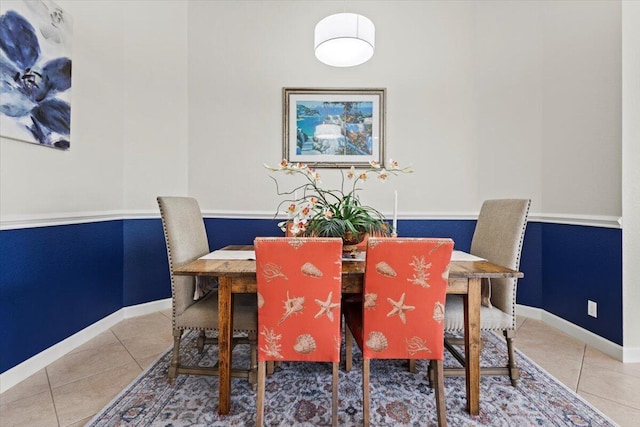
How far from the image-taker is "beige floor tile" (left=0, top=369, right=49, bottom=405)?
1.67m

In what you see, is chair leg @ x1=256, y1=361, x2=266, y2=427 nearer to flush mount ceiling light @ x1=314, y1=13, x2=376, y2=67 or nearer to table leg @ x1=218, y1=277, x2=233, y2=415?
table leg @ x1=218, y1=277, x2=233, y2=415

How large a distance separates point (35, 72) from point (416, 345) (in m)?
2.75

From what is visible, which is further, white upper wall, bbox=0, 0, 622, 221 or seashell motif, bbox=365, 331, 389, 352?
white upper wall, bbox=0, 0, 622, 221

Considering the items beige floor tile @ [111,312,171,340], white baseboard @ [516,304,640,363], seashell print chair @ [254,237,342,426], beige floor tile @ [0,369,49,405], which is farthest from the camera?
beige floor tile @ [111,312,171,340]

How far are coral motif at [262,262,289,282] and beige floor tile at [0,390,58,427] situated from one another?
1282mm

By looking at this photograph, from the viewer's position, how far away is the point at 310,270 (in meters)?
1.29

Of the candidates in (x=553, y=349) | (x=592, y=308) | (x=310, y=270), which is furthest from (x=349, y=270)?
(x=592, y=308)

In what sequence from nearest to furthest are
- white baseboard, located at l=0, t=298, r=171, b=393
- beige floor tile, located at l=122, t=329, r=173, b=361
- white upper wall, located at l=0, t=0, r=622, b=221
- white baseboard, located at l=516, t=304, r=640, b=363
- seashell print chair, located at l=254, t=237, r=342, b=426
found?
1. seashell print chair, located at l=254, t=237, r=342, b=426
2. white baseboard, located at l=0, t=298, r=171, b=393
3. white baseboard, located at l=516, t=304, r=640, b=363
4. beige floor tile, located at l=122, t=329, r=173, b=361
5. white upper wall, located at l=0, t=0, r=622, b=221

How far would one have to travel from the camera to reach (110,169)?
8.73 ft

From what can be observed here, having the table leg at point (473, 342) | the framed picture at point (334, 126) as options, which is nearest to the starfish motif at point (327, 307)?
the table leg at point (473, 342)

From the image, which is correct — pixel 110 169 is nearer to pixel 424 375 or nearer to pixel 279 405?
pixel 279 405

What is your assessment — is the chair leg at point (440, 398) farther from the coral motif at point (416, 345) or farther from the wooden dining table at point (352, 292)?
the wooden dining table at point (352, 292)

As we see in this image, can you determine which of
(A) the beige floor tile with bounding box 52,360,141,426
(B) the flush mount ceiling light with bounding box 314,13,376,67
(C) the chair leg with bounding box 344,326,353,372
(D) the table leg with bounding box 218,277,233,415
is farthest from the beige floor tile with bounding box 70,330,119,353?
(B) the flush mount ceiling light with bounding box 314,13,376,67

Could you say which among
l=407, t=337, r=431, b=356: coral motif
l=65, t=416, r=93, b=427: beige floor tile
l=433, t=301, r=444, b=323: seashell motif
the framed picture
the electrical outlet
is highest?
the framed picture
